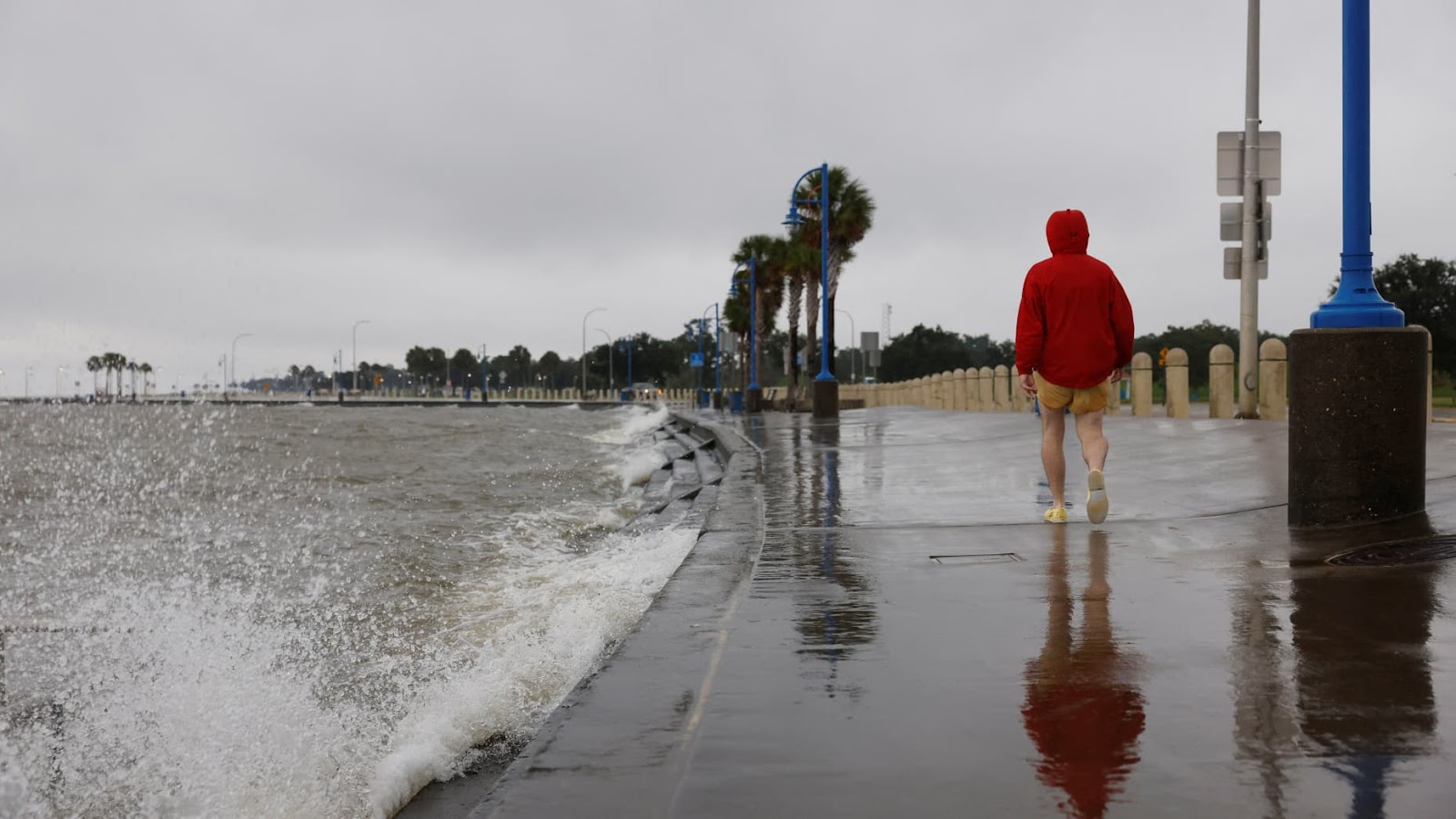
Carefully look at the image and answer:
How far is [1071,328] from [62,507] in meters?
13.6

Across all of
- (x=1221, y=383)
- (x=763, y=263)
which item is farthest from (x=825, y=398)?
(x=763, y=263)

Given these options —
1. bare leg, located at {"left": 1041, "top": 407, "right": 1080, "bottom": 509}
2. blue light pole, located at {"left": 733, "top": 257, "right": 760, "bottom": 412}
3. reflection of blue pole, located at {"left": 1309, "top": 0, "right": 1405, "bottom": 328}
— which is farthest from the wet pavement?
blue light pole, located at {"left": 733, "top": 257, "right": 760, "bottom": 412}

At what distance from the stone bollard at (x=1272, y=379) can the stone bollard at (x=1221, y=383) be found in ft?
2.37

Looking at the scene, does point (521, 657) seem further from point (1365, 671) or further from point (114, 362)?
point (114, 362)

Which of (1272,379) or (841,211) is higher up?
(841,211)

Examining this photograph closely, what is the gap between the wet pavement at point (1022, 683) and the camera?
2.43 meters

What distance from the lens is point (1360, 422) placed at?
641 centimetres

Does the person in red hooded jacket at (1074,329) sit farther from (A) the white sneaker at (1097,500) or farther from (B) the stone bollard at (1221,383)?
(B) the stone bollard at (1221,383)

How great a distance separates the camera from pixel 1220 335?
110000mm

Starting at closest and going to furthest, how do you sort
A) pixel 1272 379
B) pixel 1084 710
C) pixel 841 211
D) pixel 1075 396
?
pixel 1084 710, pixel 1075 396, pixel 1272 379, pixel 841 211

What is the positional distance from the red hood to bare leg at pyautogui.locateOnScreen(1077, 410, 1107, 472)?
100cm

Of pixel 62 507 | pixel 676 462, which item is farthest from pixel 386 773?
pixel 676 462

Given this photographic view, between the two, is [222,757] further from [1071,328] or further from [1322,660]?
[1071,328]

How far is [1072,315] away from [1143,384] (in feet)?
53.0
